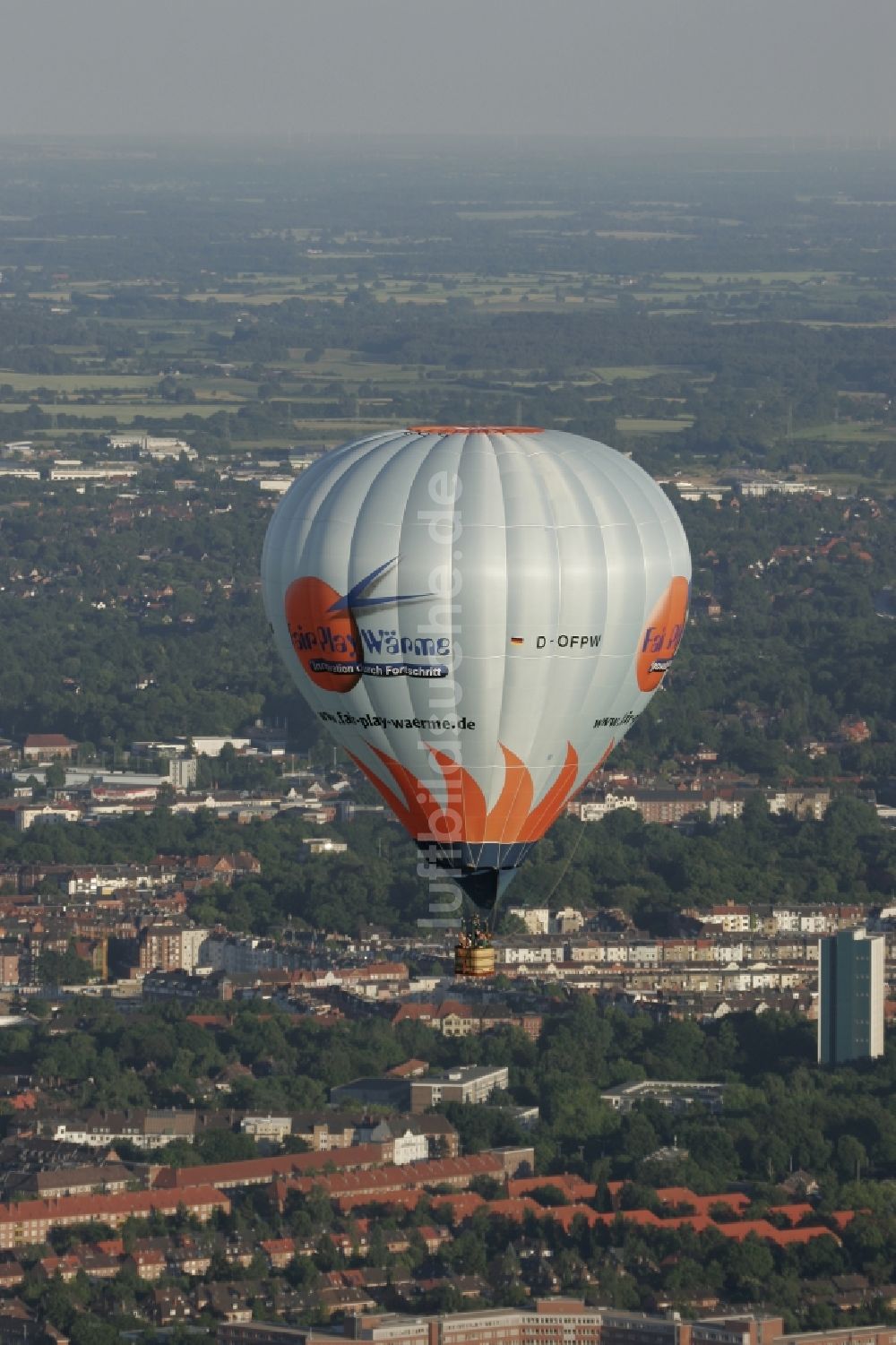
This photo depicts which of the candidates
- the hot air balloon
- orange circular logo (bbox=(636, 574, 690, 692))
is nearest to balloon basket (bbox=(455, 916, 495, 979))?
A: the hot air balloon

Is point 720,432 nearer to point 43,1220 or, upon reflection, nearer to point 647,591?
point 43,1220

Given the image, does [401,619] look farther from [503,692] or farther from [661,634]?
[661,634]

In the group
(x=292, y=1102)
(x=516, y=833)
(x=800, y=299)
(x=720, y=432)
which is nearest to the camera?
(x=516, y=833)

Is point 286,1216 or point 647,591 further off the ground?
point 647,591

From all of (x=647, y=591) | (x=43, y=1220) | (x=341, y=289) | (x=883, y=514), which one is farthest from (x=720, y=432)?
(x=647, y=591)

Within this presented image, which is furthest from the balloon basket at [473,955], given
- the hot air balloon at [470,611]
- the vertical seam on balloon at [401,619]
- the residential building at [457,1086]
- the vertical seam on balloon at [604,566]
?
the residential building at [457,1086]

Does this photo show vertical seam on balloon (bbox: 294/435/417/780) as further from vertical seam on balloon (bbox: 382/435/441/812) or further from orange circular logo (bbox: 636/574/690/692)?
orange circular logo (bbox: 636/574/690/692)

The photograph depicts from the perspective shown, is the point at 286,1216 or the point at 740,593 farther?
the point at 740,593

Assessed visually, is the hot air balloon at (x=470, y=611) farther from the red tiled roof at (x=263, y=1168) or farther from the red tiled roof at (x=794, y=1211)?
the red tiled roof at (x=263, y=1168)
